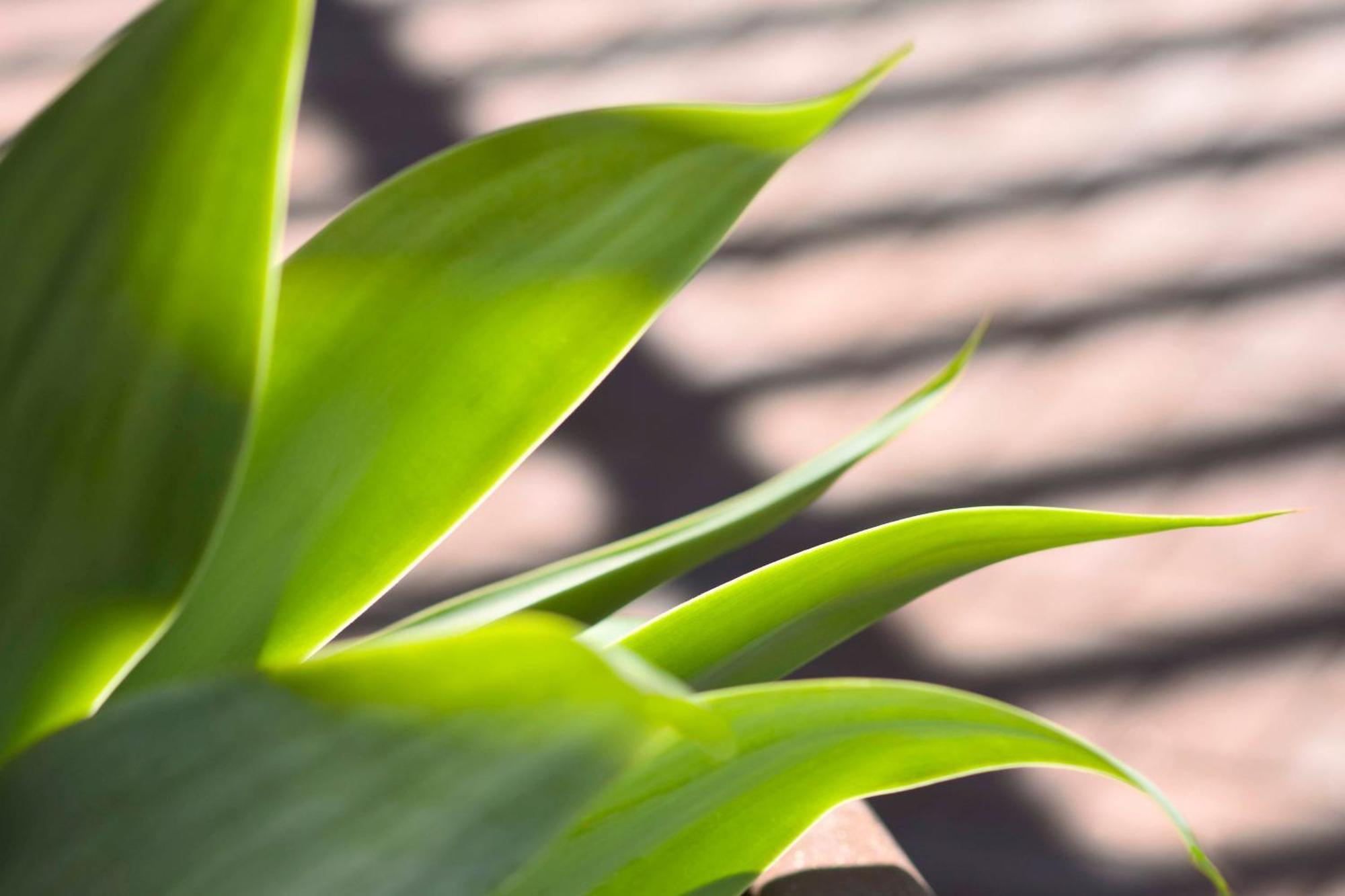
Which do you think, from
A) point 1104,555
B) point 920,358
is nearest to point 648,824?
point 1104,555

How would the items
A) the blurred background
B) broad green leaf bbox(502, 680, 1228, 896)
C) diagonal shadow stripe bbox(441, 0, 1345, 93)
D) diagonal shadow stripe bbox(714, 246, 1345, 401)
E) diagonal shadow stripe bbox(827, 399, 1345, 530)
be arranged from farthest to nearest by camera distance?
diagonal shadow stripe bbox(441, 0, 1345, 93) → diagonal shadow stripe bbox(714, 246, 1345, 401) → diagonal shadow stripe bbox(827, 399, 1345, 530) → the blurred background → broad green leaf bbox(502, 680, 1228, 896)

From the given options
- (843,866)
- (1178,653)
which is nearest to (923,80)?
(1178,653)

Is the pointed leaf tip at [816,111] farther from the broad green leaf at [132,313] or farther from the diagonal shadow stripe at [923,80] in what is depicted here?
the diagonal shadow stripe at [923,80]

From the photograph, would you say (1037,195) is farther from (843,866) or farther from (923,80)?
(843,866)

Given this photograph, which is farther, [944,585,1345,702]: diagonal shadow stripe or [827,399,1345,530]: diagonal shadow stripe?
[827,399,1345,530]: diagonal shadow stripe

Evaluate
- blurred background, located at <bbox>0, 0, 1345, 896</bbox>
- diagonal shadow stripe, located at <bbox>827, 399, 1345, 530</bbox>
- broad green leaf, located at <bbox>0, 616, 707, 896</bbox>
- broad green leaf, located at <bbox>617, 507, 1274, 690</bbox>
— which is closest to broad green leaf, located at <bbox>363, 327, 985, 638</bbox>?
broad green leaf, located at <bbox>617, 507, 1274, 690</bbox>

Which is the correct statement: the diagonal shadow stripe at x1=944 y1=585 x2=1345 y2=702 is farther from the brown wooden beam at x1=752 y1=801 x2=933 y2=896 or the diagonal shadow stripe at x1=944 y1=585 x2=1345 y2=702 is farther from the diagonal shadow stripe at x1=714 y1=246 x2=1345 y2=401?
the brown wooden beam at x1=752 y1=801 x2=933 y2=896

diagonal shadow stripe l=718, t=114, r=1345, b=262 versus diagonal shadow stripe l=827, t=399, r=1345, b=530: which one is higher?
diagonal shadow stripe l=718, t=114, r=1345, b=262

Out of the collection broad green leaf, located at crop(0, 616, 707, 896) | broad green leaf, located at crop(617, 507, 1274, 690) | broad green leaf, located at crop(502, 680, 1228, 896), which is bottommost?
broad green leaf, located at crop(502, 680, 1228, 896)
